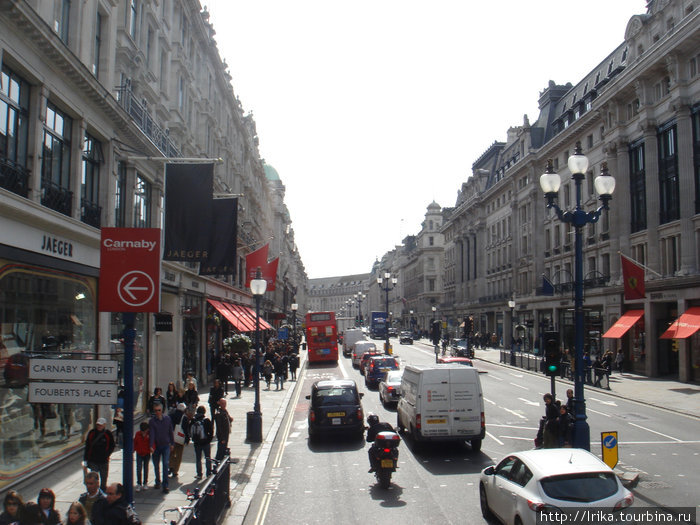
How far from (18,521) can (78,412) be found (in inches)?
323

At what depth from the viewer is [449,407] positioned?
642 inches

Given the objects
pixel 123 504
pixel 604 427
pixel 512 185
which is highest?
pixel 512 185

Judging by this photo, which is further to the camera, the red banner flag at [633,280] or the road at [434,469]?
the red banner flag at [633,280]

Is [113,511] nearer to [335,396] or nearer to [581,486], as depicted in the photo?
[581,486]

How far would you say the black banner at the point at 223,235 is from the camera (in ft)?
63.2

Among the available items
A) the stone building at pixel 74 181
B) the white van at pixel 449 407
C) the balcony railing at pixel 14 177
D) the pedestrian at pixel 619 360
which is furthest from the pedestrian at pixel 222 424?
the pedestrian at pixel 619 360

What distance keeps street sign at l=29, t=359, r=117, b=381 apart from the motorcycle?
6.75m

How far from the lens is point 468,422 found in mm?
16234

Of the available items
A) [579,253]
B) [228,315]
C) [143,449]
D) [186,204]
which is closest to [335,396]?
[143,449]

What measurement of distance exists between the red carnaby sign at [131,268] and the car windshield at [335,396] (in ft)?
34.1

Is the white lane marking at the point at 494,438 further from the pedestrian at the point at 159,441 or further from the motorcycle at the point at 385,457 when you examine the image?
the pedestrian at the point at 159,441

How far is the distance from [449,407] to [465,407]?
424 mm

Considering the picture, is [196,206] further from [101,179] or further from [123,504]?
[123,504]

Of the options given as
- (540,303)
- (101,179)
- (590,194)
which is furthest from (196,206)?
(540,303)
